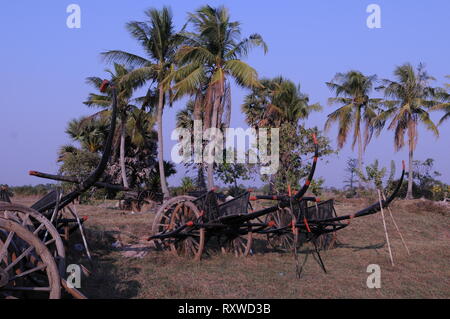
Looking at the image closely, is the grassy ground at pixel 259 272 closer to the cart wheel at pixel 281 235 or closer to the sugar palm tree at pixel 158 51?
the cart wheel at pixel 281 235

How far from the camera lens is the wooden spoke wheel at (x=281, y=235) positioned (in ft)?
38.9

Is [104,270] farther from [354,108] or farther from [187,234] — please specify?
[354,108]

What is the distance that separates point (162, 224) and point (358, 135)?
25849 mm

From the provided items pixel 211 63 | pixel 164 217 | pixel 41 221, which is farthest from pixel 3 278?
pixel 211 63

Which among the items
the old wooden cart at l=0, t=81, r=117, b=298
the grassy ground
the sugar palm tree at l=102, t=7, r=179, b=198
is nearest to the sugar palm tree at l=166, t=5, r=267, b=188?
the sugar palm tree at l=102, t=7, r=179, b=198

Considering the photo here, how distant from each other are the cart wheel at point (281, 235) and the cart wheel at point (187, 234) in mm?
2404

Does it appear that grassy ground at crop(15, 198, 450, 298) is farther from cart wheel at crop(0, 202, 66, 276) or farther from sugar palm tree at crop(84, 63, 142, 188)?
sugar palm tree at crop(84, 63, 142, 188)

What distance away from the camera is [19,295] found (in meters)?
5.66

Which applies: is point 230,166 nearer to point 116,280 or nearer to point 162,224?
point 162,224

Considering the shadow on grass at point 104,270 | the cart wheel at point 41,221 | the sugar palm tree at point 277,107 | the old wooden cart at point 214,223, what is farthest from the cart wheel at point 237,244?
the sugar palm tree at point 277,107

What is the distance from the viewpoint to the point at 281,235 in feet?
39.9

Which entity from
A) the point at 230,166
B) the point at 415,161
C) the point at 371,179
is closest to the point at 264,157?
the point at 230,166
